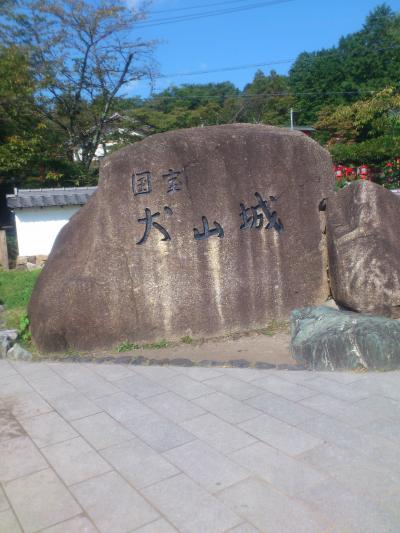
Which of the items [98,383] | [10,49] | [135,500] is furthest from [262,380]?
[10,49]

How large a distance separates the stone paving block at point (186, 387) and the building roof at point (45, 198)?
8.66 m

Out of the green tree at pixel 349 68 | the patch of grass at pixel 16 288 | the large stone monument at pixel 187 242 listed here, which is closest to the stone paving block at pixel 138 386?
the large stone monument at pixel 187 242

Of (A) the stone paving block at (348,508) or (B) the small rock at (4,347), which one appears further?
(B) the small rock at (4,347)

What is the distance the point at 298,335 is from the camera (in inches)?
223

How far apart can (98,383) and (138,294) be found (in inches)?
56.1

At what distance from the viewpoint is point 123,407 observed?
4.50 meters

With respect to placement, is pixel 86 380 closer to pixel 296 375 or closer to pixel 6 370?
pixel 6 370

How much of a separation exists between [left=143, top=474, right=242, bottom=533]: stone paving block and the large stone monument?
317 centimetres

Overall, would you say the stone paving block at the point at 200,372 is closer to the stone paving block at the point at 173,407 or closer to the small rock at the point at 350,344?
the stone paving block at the point at 173,407

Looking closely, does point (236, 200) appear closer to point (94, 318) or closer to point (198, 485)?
point (94, 318)

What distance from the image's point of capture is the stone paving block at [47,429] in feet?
13.0

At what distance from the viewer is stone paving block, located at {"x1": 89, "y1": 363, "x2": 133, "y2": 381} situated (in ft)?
17.5

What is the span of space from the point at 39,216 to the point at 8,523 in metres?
11.2

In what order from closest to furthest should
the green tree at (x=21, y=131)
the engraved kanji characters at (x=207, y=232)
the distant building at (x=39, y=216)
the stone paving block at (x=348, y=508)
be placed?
the stone paving block at (x=348, y=508) < the engraved kanji characters at (x=207, y=232) < the distant building at (x=39, y=216) < the green tree at (x=21, y=131)
